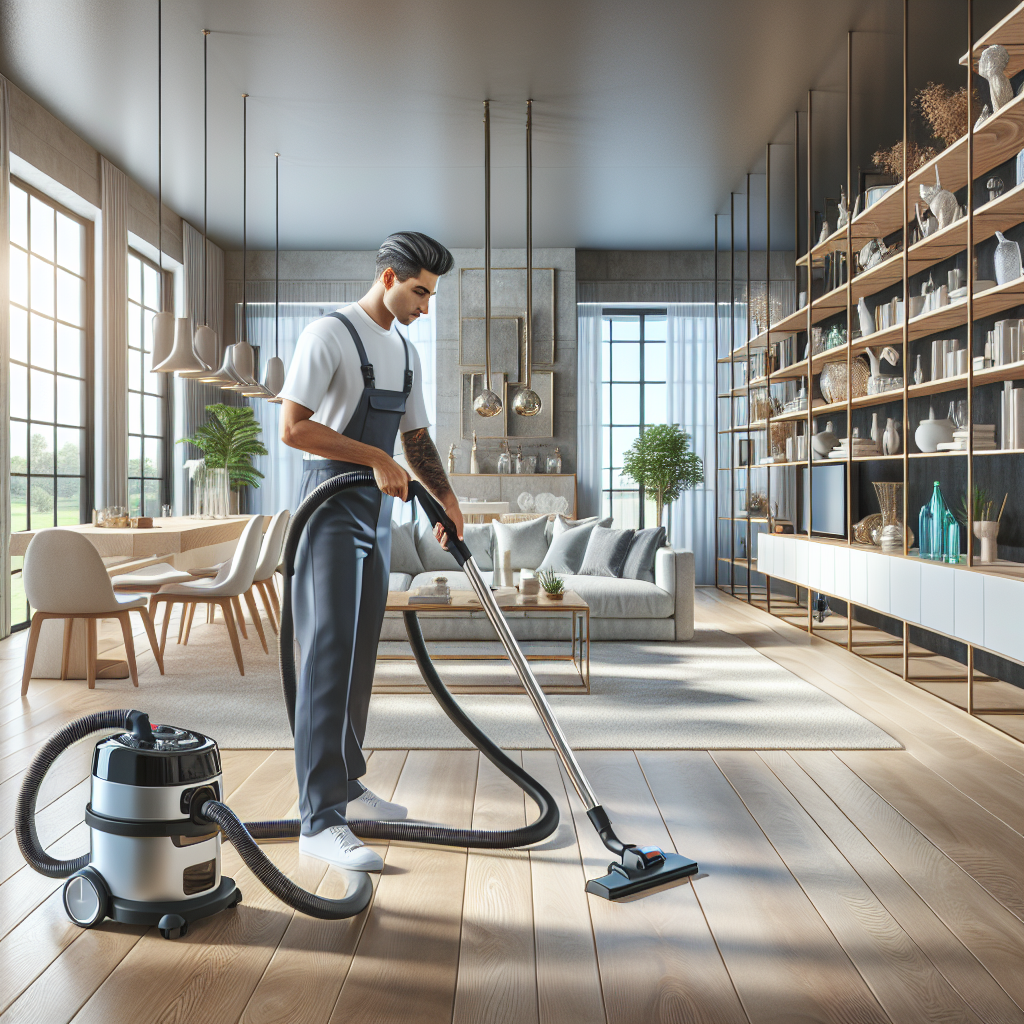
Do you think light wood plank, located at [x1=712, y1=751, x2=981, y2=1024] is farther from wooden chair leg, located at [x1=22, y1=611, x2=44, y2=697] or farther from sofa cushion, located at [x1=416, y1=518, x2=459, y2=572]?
sofa cushion, located at [x1=416, y1=518, x2=459, y2=572]

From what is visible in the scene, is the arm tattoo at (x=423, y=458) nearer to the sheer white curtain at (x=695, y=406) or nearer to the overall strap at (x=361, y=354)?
the overall strap at (x=361, y=354)

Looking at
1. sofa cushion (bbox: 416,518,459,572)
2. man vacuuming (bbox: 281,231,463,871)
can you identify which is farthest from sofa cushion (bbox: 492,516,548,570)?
man vacuuming (bbox: 281,231,463,871)

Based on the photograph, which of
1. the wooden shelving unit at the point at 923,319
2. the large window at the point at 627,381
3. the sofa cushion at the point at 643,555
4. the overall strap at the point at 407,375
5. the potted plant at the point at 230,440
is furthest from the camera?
the large window at the point at 627,381

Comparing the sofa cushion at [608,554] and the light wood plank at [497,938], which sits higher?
the sofa cushion at [608,554]

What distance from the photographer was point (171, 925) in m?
1.87

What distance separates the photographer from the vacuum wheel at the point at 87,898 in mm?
1902

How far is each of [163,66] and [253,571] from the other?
9.71 ft

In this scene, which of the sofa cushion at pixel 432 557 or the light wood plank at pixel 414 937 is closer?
the light wood plank at pixel 414 937

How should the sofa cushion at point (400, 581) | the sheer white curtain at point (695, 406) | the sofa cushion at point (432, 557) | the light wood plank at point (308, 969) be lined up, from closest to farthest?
the light wood plank at point (308, 969), the sofa cushion at point (400, 581), the sofa cushion at point (432, 557), the sheer white curtain at point (695, 406)

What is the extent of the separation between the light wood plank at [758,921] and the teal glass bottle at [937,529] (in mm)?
2137

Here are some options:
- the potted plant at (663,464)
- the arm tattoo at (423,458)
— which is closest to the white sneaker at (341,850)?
the arm tattoo at (423,458)

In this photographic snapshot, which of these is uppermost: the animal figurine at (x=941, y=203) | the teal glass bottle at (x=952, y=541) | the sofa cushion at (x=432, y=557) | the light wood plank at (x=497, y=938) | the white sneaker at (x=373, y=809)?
the animal figurine at (x=941, y=203)

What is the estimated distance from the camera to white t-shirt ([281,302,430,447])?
221 cm

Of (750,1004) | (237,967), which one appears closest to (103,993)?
(237,967)
